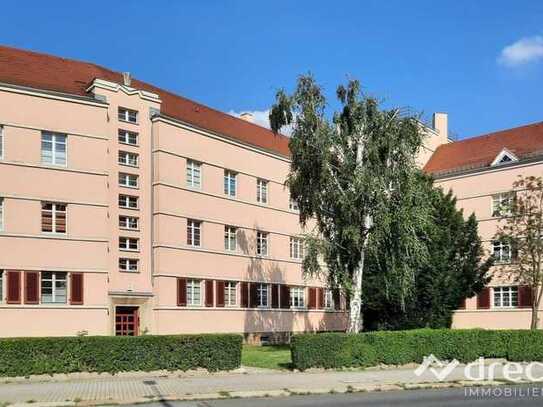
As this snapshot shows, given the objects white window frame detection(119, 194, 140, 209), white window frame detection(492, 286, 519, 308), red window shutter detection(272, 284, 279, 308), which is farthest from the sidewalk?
white window frame detection(492, 286, 519, 308)

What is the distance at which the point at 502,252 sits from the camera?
4591cm

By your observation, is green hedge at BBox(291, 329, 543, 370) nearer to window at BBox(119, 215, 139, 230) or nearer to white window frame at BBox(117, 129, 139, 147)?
window at BBox(119, 215, 139, 230)

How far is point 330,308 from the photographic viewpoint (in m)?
51.4

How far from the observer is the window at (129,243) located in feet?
121

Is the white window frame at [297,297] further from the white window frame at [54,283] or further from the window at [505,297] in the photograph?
the white window frame at [54,283]

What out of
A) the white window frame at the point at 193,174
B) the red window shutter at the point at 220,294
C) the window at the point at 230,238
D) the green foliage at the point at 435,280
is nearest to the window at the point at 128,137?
the white window frame at the point at 193,174

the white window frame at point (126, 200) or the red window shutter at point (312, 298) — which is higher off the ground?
the white window frame at point (126, 200)

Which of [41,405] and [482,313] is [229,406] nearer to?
[41,405]

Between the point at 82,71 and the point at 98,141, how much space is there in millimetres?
6261

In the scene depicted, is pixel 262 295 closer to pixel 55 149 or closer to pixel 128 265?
pixel 128 265

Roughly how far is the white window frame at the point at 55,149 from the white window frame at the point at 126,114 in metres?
3.44

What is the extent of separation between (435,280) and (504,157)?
67.1 ft

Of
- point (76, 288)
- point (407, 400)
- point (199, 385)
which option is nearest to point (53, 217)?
point (76, 288)

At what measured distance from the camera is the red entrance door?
3606 cm
